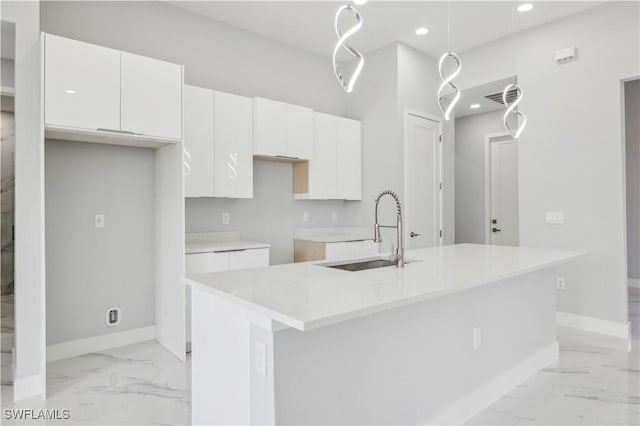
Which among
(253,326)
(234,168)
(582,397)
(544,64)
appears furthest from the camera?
(544,64)

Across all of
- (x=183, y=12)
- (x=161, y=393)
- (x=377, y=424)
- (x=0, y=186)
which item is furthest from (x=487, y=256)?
(x=0, y=186)

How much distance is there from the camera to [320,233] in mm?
4824

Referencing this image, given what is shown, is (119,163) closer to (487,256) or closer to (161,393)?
(161,393)

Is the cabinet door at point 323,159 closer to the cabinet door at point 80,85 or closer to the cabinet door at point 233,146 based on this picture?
the cabinet door at point 233,146

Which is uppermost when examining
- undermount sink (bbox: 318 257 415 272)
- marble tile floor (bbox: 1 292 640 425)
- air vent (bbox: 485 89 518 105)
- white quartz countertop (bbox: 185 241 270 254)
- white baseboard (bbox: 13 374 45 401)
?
air vent (bbox: 485 89 518 105)

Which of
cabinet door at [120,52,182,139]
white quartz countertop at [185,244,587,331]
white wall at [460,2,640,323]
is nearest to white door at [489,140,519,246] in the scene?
white wall at [460,2,640,323]

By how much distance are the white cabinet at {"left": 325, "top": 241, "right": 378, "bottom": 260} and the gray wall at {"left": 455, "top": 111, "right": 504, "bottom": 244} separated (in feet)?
8.29

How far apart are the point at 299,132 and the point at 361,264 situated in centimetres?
217

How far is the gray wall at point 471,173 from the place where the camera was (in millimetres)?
6242

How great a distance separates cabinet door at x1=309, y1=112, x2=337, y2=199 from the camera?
4422mm

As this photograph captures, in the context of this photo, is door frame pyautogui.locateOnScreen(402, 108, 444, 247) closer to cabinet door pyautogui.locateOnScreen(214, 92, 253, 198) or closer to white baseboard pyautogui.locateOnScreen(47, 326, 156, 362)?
cabinet door pyautogui.locateOnScreen(214, 92, 253, 198)

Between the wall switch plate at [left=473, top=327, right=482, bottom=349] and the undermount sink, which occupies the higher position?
the undermount sink

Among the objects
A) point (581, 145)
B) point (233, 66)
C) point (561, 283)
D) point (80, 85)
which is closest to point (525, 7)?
point (581, 145)

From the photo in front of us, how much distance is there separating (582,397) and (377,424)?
1.57 m
